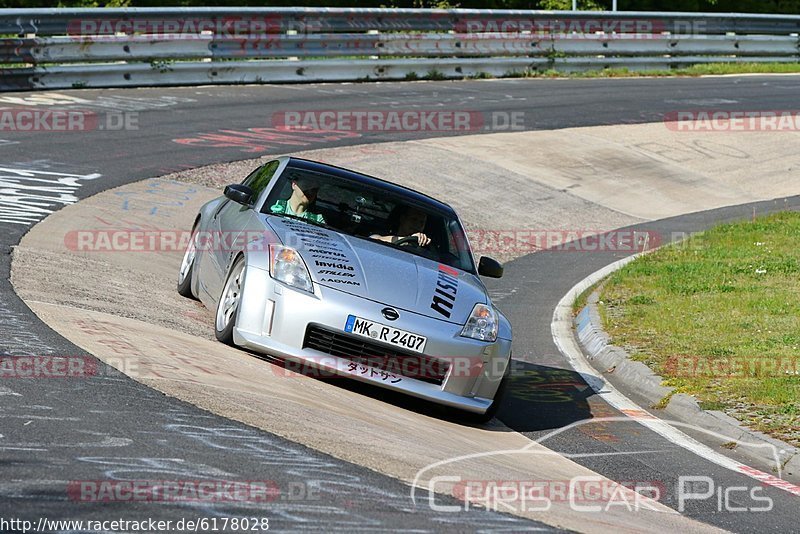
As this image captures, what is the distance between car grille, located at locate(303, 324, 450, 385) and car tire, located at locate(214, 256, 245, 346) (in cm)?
71

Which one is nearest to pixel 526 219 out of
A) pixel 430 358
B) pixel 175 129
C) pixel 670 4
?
pixel 175 129

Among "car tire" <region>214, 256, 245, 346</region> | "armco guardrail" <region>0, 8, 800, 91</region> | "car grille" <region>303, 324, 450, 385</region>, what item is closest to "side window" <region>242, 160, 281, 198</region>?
"car tire" <region>214, 256, 245, 346</region>

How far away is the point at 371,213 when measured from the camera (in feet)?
30.4

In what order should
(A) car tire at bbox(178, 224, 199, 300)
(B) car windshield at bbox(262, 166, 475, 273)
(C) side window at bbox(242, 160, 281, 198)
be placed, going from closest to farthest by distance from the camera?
(B) car windshield at bbox(262, 166, 475, 273) < (C) side window at bbox(242, 160, 281, 198) < (A) car tire at bbox(178, 224, 199, 300)

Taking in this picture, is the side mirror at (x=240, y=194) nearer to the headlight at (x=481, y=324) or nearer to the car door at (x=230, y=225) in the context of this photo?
the car door at (x=230, y=225)

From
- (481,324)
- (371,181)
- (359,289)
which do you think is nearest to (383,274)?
(359,289)

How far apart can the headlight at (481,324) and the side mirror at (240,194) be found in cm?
222

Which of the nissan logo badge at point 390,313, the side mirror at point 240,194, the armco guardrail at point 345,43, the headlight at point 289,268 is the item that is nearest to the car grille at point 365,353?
the nissan logo badge at point 390,313

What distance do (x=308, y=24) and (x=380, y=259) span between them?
17.2m

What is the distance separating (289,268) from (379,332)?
0.86m

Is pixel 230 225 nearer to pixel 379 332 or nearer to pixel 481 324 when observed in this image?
pixel 379 332

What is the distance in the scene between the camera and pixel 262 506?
5.04 meters

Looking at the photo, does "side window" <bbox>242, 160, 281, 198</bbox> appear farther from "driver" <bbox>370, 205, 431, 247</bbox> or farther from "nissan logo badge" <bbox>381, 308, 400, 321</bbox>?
"nissan logo badge" <bbox>381, 308, 400, 321</bbox>

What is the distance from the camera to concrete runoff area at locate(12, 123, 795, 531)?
21.7 feet
